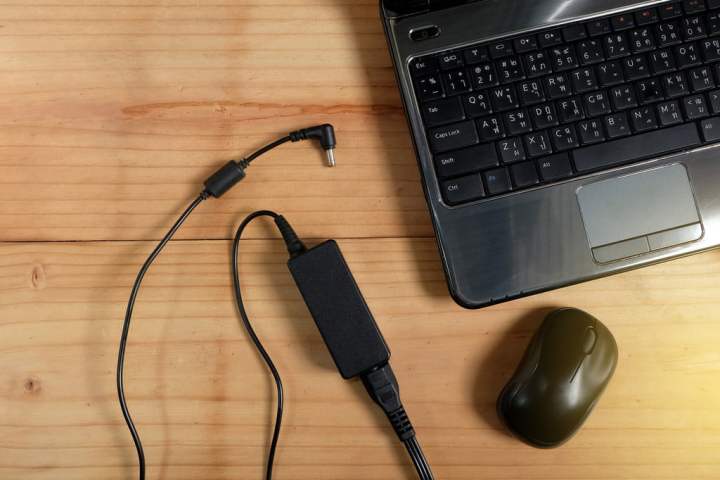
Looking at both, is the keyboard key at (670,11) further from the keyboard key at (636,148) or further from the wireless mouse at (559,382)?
the wireless mouse at (559,382)

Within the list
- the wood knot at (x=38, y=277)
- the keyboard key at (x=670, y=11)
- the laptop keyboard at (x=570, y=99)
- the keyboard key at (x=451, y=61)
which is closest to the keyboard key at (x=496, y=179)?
the laptop keyboard at (x=570, y=99)

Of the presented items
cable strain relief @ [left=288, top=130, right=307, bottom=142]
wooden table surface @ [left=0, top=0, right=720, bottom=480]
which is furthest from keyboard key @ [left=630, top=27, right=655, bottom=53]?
cable strain relief @ [left=288, top=130, right=307, bottom=142]

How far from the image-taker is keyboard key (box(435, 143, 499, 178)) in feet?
1.74

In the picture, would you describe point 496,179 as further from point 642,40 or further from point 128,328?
point 128,328

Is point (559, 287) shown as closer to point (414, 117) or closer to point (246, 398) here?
point (414, 117)

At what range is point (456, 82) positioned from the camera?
53 centimetres

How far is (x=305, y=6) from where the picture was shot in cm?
59

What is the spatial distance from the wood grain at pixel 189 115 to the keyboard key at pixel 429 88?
57mm

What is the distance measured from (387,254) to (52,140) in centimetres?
35

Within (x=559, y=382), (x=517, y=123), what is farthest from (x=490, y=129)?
(x=559, y=382)

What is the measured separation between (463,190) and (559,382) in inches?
7.5

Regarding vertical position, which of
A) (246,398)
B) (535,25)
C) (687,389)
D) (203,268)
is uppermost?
(535,25)

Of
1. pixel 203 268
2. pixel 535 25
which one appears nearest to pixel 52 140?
pixel 203 268

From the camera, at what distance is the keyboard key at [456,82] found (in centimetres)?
53
